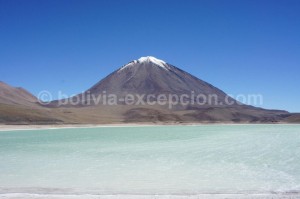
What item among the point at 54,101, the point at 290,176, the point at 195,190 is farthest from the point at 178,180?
the point at 54,101

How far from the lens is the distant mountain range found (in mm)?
117938

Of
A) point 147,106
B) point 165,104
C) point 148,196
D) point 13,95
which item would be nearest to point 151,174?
point 148,196

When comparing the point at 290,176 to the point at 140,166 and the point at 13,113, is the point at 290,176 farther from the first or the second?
the point at 13,113

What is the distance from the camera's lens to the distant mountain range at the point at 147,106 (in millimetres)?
117938

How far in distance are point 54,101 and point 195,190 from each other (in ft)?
621

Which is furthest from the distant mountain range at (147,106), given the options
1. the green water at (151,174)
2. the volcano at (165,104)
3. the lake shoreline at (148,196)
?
the lake shoreline at (148,196)

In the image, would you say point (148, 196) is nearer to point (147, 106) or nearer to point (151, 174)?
point (151, 174)

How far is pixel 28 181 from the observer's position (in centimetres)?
1456

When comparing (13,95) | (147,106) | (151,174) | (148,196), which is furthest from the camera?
(13,95)

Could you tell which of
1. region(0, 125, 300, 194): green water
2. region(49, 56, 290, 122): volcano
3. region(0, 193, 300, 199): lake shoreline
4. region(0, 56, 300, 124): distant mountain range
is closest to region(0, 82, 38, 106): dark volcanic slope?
region(0, 56, 300, 124): distant mountain range

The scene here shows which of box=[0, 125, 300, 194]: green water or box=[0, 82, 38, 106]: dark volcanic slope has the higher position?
box=[0, 82, 38, 106]: dark volcanic slope

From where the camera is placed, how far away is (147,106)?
483ft

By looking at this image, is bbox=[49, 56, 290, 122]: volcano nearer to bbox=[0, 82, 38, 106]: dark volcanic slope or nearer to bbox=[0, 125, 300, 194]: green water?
bbox=[0, 82, 38, 106]: dark volcanic slope

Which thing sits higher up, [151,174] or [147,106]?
[147,106]
